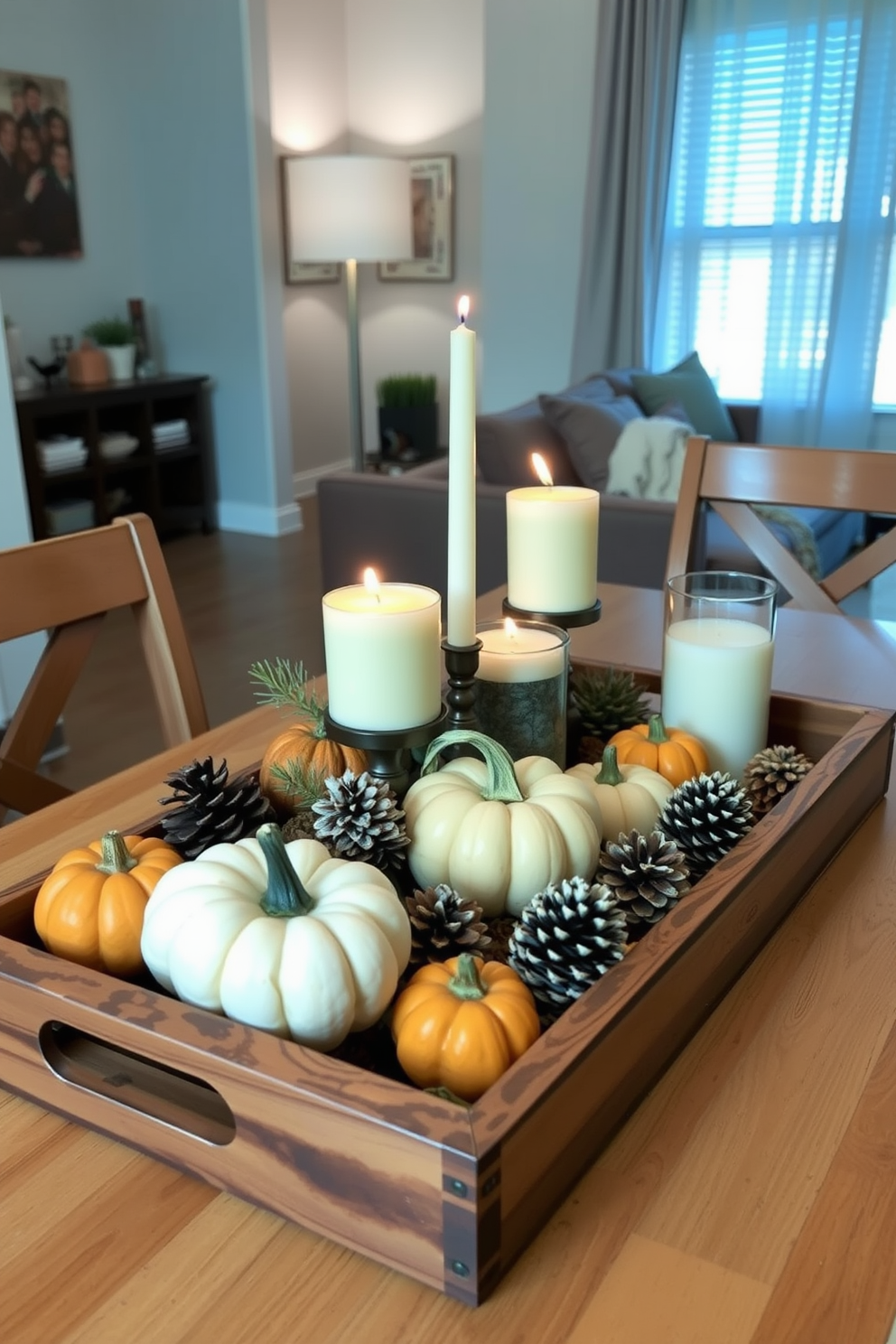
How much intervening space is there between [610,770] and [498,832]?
0.48 ft

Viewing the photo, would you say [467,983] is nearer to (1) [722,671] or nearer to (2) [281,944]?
(2) [281,944]

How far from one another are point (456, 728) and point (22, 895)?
0.31 meters

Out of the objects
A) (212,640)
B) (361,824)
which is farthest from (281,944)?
(212,640)

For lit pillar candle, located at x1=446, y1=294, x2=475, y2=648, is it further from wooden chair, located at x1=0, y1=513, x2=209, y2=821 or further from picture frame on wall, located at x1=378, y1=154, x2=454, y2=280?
picture frame on wall, located at x1=378, y1=154, x2=454, y2=280

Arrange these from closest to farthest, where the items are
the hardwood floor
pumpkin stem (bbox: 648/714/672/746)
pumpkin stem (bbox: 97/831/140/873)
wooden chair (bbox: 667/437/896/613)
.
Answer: pumpkin stem (bbox: 97/831/140/873) < pumpkin stem (bbox: 648/714/672/746) < wooden chair (bbox: 667/437/896/613) < the hardwood floor

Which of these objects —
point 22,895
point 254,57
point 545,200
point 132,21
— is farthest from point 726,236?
point 22,895

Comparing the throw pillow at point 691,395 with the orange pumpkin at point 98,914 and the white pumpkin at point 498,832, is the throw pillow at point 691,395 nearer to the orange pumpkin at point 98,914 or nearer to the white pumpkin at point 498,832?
the white pumpkin at point 498,832

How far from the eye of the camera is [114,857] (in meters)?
0.72

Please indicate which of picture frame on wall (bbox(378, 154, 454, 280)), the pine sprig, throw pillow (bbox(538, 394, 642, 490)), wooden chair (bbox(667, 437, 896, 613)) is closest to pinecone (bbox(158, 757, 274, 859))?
the pine sprig

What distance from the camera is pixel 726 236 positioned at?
5.00 meters

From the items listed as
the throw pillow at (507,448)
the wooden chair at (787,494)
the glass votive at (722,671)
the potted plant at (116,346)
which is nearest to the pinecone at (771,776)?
the glass votive at (722,671)

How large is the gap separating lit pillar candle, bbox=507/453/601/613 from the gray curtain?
14.0ft

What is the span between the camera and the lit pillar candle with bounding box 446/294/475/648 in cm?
76

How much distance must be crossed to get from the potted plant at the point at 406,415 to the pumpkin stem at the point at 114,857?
5597mm
